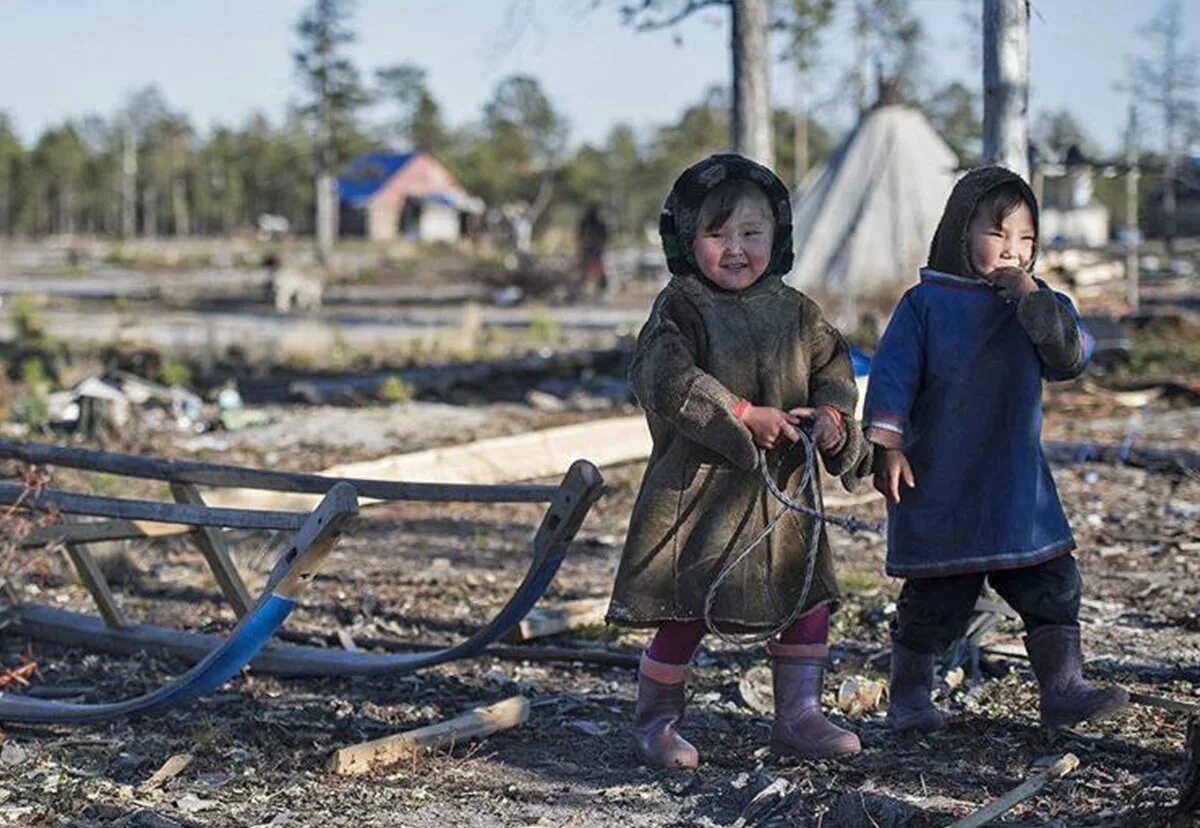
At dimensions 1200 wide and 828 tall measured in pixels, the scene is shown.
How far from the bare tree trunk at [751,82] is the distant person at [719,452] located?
25.8 ft

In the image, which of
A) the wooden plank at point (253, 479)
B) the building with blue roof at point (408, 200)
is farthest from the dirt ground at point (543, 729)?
the building with blue roof at point (408, 200)

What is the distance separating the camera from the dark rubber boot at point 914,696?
4371 mm

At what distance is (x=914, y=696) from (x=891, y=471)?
63 centimetres

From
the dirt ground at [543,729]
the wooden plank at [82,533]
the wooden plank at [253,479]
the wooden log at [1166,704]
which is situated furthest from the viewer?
the wooden plank at [82,533]

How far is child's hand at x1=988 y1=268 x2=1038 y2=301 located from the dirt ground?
112 centimetres

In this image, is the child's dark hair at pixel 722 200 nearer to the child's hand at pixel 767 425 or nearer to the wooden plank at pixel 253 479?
the child's hand at pixel 767 425

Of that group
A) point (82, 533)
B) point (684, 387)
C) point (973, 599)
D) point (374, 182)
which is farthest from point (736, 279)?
point (374, 182)

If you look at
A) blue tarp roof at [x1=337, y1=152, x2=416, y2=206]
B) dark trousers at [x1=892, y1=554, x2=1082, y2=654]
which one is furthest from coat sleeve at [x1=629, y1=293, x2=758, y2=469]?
blue tarp roof at [x1=337, y1=152, x2=416, y2=206]

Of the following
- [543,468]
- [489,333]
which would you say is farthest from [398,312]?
[543,468]

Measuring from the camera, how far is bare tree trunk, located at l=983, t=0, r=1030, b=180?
5.98 m

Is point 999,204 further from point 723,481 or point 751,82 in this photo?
point 751,82

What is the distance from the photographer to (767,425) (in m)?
3.91

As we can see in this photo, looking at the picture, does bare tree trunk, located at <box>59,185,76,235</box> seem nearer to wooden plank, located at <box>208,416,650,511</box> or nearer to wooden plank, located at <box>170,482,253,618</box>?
wooden plank, located at <box>208,416,650,511</box>

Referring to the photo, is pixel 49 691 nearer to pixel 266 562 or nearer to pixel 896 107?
pixel 266 562
